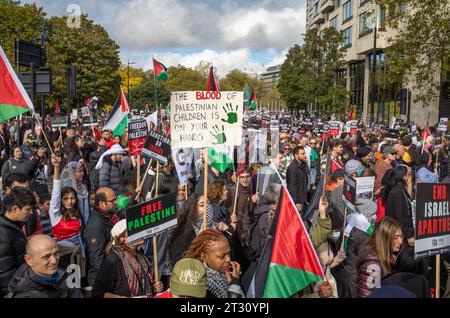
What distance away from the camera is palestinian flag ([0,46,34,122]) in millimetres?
6090

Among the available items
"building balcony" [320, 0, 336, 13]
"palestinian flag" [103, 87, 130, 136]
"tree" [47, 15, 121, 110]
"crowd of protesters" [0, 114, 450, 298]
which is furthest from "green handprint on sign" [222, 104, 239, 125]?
"building balcony" [320, 0, 336, 13]

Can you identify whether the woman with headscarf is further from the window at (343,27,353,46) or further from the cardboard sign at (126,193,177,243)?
the window at (343,27,353,46)

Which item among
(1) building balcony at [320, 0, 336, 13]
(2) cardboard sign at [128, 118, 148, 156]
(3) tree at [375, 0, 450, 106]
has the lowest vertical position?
(2) cardboard sign at [128, 118, 148, 156]

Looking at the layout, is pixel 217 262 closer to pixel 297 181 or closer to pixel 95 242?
pixel 95 242

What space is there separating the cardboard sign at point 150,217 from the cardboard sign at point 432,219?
219 cm

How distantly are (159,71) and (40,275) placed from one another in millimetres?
16360

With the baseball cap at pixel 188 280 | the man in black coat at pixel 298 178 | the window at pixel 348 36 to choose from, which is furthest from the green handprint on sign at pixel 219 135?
the window at pixel 348 36

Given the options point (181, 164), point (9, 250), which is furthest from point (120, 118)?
point (9, 250)

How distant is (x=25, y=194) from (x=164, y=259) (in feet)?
5.50

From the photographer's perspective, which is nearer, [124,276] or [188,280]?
[188,280]

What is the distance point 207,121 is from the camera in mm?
6812

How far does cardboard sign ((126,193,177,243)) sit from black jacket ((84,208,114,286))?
0.76 metres

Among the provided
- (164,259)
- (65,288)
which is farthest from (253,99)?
(65,288)
